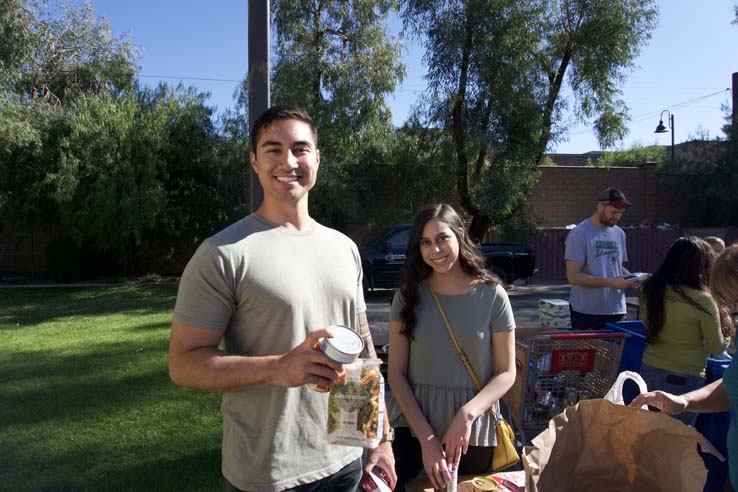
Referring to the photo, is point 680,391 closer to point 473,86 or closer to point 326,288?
point 326,288

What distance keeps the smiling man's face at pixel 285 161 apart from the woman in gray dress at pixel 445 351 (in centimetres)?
94

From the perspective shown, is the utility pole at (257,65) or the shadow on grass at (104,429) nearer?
the shadow on grass at (104,429)

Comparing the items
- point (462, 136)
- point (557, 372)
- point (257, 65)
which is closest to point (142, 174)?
point (462, 136)

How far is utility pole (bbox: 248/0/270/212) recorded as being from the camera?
14.7 feet

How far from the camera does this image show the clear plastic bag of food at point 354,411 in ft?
6.07

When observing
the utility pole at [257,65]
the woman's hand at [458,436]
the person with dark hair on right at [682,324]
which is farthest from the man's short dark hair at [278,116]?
the person with dark hair on right at [682,324]

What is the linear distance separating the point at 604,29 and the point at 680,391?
45.3 ft

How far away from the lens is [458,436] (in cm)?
247

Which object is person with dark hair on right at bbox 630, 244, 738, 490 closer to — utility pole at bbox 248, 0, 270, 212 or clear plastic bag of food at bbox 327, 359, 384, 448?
clear plastic bag of food at bbox 327, 359, 384, 448

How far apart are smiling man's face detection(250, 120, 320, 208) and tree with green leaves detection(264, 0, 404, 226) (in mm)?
13771

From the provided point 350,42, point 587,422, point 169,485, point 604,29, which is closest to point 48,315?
point 169,485

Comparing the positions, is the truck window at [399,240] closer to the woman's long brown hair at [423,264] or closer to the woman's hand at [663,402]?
the woman's long brown hair at [423,264]

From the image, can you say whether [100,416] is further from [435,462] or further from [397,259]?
[397,259]

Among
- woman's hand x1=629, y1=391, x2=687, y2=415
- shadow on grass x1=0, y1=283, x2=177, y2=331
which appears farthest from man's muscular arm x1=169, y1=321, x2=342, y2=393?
shadow on grass x1=0, y1=283, x2=177, y2=331
